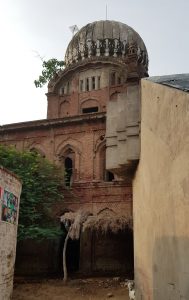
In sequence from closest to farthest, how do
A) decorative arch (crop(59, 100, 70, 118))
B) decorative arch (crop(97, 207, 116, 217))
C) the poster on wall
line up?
→ the poster on wall, decorative arch (crop(97, 207, 116, 217)), decorative arch (crop(59, 100, 70, 118))

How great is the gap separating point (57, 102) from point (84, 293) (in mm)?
15375

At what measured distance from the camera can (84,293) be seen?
13.7m

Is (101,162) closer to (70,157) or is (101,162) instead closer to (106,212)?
(70,157)

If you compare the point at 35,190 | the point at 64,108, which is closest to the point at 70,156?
the point at 35,190

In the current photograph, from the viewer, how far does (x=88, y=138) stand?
20.5 m

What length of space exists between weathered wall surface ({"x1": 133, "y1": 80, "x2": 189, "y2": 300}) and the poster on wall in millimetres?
4226

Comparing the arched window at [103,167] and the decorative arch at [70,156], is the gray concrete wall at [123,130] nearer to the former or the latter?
the arched window at [103,167]

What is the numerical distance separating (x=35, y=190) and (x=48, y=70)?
556 inches

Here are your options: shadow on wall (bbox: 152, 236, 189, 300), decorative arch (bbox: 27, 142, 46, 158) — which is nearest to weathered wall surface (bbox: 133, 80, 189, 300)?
shadow on wall (bbox: 152, 236, 189, 300)

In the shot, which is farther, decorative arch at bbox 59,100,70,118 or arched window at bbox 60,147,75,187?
decorative arch at bbox 59,100,70,118

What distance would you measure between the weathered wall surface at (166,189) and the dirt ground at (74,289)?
8.00 meters

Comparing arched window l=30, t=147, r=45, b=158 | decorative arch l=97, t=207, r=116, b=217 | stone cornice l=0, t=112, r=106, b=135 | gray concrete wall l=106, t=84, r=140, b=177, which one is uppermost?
stone cornice l=0, t=112, r=106, b=135

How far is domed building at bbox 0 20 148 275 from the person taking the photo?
1814 centimetres

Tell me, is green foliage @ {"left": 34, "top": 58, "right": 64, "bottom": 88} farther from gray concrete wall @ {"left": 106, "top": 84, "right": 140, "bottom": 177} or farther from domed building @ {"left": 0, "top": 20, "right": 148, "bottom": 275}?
gray concrete wall @ {"left": 106, "top": 84, "right": 140, "bottom": 177}
